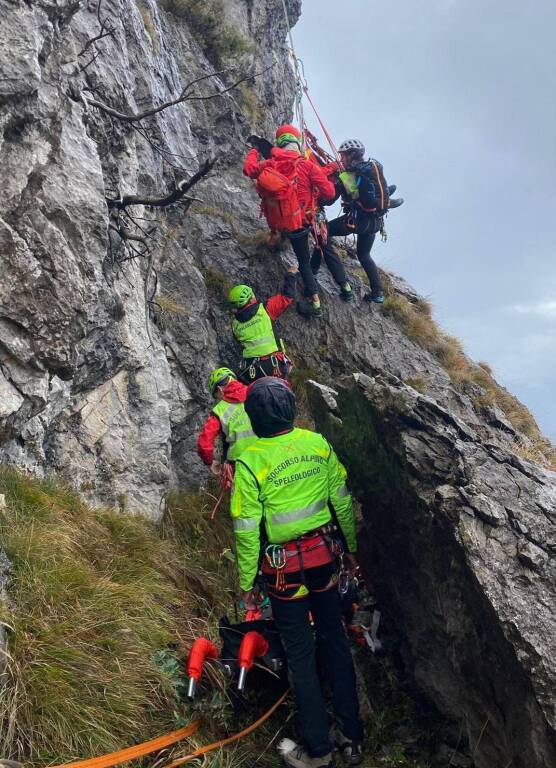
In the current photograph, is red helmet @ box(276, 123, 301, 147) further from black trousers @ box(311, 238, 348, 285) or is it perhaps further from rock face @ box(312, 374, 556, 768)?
rock face @ box(312, 374, 556, 768)

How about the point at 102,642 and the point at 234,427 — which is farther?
→ the point at 234,427

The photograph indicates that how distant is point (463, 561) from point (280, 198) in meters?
6.41

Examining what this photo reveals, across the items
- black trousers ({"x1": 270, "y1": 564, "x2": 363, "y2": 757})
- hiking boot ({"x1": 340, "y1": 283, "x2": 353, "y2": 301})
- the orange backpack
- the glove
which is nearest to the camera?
black trousers ({"x1": 270, "y1": 564, "x2": 363, "y2": 757})

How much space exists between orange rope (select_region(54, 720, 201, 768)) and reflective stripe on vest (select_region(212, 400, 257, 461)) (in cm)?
300

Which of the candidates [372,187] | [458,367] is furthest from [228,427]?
[458,367]

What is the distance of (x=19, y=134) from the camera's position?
4.47 m

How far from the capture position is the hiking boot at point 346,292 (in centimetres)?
1034

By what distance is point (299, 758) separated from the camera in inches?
159

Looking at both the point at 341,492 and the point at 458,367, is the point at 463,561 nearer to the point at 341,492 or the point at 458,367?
the point at 341,492

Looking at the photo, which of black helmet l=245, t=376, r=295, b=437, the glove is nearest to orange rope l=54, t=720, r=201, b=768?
black helmet l=245, t=376, r=295, b=437

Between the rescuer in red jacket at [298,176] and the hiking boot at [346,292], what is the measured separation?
0.96 m

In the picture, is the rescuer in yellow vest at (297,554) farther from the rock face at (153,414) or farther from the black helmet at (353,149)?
the black helmet at (353,149)

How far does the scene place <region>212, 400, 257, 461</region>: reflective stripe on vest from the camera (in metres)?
6.46

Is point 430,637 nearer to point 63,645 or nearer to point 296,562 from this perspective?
point 296,562
